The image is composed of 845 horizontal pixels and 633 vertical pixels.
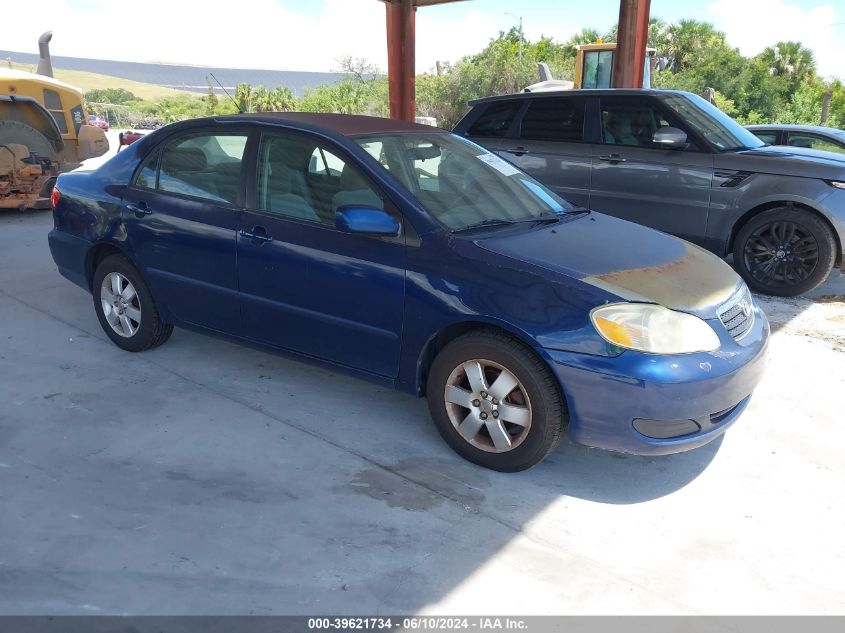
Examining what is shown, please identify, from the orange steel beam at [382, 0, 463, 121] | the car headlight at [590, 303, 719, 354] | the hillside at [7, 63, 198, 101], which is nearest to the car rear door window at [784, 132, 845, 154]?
the orange steel beam at [382, 0, 463, 121]

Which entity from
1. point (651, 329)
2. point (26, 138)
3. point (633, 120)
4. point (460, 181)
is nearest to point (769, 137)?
point (633, 120)

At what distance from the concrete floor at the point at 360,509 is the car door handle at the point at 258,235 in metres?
0.93

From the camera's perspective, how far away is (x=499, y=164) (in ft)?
14.3

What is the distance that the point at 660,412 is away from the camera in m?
3.03

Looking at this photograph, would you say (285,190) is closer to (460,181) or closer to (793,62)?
(460,181)

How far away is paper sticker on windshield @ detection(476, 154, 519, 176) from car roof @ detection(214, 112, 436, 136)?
37cm

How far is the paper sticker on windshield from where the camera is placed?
4.29m

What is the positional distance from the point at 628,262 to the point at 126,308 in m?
3.19

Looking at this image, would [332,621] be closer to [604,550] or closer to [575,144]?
[604,550]

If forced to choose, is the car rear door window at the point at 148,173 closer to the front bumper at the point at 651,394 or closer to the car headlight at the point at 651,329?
the front bumper at the point at 651,394

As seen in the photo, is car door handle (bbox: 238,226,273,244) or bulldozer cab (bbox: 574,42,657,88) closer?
car door handle (bbox: 238,226,273,244)

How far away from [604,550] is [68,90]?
11.0 meters

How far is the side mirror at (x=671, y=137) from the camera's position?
6414mm

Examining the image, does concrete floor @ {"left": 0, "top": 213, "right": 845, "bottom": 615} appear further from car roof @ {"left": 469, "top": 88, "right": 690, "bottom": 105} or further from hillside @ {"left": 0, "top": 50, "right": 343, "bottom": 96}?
hillside @ {"left": 0, "top": 50, "right": 343, "bottom": 96}
